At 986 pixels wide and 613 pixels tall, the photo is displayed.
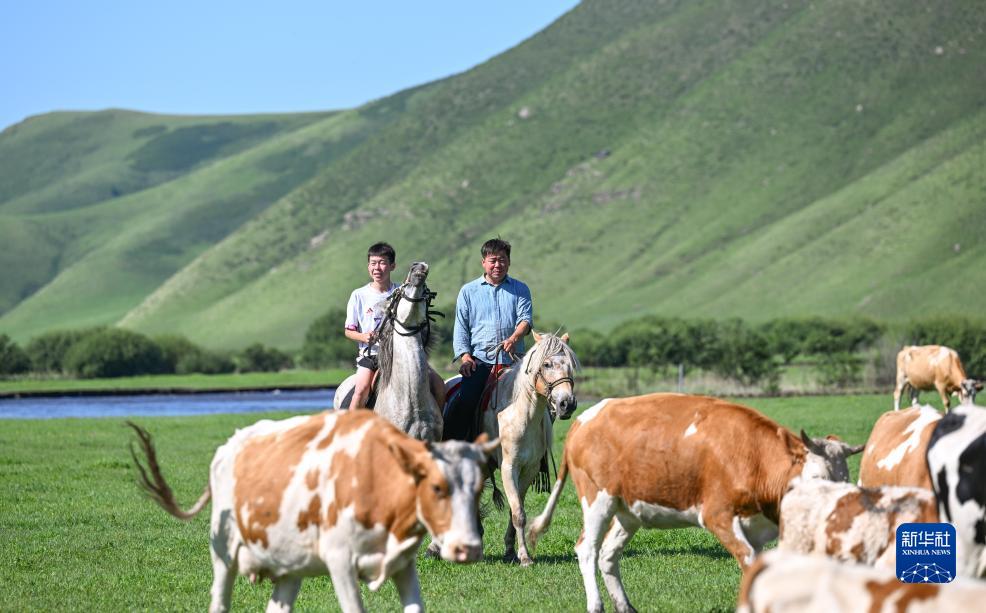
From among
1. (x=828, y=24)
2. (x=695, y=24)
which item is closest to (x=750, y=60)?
(x=828, y=24)

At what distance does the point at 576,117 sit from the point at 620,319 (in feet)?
187

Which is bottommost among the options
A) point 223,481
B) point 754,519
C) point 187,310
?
point 187,310

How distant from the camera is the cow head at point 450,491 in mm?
7965

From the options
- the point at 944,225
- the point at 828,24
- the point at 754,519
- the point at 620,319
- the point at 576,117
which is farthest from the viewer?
the point at 576,117

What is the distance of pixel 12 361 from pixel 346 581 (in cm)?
10126

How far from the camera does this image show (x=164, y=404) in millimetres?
64125

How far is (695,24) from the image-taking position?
625ft

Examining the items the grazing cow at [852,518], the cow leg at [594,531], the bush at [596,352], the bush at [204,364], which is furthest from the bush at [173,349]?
the grazing cow at [852,518]

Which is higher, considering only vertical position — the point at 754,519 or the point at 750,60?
the point at 750,60

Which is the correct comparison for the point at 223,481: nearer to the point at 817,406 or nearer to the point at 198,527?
the point at 198,527

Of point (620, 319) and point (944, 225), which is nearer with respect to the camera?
point (944, 225)

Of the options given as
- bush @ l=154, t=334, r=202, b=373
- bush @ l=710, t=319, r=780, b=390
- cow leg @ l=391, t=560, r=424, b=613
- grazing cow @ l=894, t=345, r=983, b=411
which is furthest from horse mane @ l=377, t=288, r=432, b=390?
bush @ l=154, t=334, r=202, b=373

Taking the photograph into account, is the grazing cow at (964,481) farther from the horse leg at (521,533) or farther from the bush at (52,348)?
the bush at (52,348)

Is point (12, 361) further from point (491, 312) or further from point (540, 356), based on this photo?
point (540, 356)
